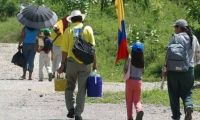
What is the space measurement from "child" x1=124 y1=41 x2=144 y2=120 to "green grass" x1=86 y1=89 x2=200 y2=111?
8.56 feet

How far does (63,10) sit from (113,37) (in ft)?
10.7

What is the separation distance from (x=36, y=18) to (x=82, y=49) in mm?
8860

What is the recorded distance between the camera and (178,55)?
10.5 metres

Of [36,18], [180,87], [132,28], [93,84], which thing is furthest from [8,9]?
[180,87]

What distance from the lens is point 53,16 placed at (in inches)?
789

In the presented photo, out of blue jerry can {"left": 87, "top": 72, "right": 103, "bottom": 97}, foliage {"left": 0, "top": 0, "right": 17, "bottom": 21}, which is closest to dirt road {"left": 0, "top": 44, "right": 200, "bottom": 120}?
blue jerry can {"left": 87, "top": 72, "right": 103, "bottom": 97}

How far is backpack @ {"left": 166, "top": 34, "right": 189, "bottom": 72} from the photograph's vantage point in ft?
34.4

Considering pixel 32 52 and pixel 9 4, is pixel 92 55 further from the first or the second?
pixel 9 4

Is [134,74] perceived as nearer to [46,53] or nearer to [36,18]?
[46,53]

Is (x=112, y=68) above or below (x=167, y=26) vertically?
below

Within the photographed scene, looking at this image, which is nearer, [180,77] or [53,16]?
[180,77]

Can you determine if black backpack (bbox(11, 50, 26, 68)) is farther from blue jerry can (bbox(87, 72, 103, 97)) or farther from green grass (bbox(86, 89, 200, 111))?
blue jerry can (bbox(87, 72, 103, 97))

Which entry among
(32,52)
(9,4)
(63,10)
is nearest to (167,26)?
(63,10)

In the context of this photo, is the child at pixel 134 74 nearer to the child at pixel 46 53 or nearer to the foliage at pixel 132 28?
the child at pixel 46 53
